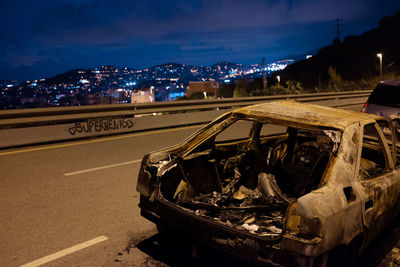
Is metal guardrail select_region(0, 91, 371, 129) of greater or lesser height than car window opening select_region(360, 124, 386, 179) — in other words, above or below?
above

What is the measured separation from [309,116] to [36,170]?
5.46 meters

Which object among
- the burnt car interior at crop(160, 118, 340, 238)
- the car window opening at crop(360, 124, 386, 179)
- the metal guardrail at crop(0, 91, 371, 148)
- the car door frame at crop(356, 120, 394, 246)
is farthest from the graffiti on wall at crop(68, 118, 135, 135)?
the car door frame at crop(356, 120, 394, 246)

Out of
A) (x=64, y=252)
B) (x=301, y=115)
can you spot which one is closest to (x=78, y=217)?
(x=64, y=252)

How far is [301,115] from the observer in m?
4.00

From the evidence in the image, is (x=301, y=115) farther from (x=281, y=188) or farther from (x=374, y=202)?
(x=374, y=202)

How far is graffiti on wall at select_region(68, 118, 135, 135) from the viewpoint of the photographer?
36.3 feet

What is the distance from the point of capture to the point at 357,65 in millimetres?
92938

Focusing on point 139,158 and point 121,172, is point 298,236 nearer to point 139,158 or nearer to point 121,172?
point 121,172

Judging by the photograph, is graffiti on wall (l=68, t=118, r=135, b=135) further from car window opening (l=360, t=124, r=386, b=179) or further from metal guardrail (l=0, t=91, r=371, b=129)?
car window opening (l=360, t=124, r=386, b=179)

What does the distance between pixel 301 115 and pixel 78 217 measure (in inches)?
116

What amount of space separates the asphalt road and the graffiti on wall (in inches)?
90.1

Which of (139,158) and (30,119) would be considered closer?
(139,158)

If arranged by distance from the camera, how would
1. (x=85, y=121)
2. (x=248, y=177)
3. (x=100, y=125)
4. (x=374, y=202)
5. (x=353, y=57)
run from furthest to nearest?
(x=353, y=57) < (x=100, y=125) < (x=85, y=121) < (x=248, y=177) < (x=374, y=202)

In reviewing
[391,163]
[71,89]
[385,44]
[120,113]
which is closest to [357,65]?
[385,44]
